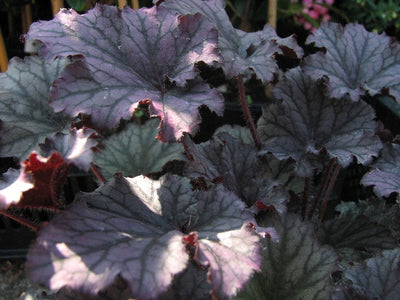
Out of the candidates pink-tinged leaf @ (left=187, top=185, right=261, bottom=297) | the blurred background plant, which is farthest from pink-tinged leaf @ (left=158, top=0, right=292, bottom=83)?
the blurred background plant

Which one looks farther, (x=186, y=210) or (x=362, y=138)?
(x=362, y=138)

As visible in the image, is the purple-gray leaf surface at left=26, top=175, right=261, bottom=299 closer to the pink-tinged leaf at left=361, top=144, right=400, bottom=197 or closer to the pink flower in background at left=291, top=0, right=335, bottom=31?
the pink-tinged leaf at left=361, top=144, right=400, bottom=197

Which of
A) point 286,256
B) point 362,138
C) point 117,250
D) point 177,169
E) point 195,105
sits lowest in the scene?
point 177,169

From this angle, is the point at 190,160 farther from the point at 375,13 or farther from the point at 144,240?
the point at 375,13

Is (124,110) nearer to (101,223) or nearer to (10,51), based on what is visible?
(101,223)

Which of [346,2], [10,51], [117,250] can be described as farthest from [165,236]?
[346,2]

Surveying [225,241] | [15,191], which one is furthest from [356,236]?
[15,191]

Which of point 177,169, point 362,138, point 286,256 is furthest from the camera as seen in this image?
point 177,169
